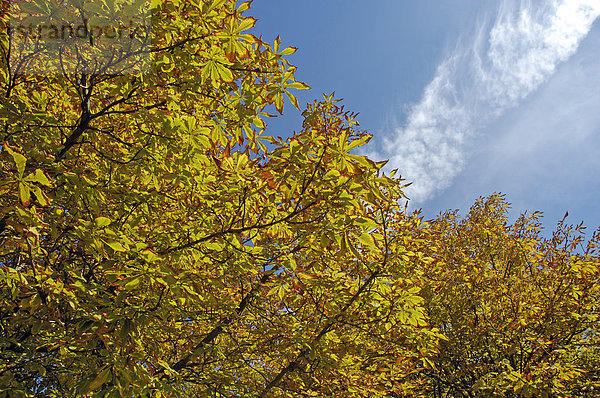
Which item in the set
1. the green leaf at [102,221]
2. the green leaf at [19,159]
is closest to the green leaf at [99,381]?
the green leaf at [102,221]

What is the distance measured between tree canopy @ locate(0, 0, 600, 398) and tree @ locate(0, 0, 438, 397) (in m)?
0.02

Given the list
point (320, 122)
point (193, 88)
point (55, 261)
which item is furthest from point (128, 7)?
point (55, 261)

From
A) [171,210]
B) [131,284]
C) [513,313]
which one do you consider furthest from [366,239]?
[513,313]

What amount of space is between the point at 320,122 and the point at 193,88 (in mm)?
1716

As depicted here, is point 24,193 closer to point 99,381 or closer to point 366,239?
point 99,381

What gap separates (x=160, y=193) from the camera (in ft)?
9.95

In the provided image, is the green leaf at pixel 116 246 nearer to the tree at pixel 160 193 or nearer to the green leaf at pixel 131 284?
the tree at pixel 160 193

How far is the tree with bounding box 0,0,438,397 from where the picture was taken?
217cm

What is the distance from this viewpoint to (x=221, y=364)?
3971mm

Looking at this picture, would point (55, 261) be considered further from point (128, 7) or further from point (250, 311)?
point (128, 7)

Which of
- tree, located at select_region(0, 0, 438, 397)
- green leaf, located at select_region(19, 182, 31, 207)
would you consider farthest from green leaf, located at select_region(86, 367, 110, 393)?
green leaf, located at select_region(19, 182, 31, 207)

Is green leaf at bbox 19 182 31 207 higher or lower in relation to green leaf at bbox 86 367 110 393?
higher

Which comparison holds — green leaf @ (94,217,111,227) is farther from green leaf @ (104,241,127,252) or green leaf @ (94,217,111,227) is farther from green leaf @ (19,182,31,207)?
green leaf @ (19,182,31,207)

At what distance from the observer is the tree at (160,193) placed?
2170 mm
